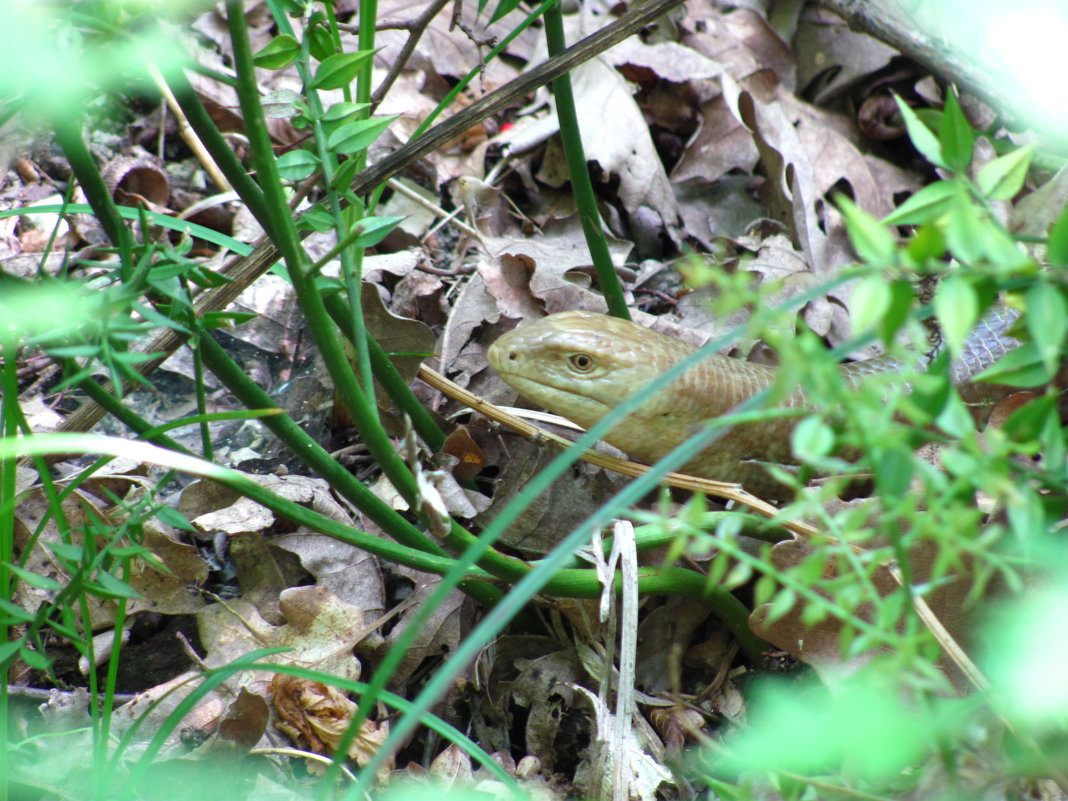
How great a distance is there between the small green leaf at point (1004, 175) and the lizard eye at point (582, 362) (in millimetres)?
1587

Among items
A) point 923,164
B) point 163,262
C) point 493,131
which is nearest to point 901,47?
point 923,164

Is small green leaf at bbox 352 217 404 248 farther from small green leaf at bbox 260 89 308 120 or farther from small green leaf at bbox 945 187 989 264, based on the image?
small green leaf at bbox 945 187 989 264

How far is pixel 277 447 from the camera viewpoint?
8.21 feet

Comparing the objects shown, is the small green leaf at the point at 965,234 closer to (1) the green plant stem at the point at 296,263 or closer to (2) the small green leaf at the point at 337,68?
(1) the green plant stem at the point at 296,263

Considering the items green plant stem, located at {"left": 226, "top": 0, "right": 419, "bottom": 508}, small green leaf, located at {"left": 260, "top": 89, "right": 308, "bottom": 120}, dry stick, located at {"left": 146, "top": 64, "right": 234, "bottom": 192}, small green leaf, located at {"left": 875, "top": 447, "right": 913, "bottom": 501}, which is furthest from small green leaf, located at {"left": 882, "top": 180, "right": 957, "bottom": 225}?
dry stick, located at {"left": 146, "top": 64, "right": 234, "bottom": 192}

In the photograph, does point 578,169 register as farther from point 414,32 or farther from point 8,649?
Answer: point 8,649

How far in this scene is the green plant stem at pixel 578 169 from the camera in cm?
216

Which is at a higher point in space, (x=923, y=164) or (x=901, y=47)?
(x=901, y=47)

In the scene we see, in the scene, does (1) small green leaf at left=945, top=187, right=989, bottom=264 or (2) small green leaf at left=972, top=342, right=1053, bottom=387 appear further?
(2) small green leaf at left=972, top=342, right=1053, bottom=387

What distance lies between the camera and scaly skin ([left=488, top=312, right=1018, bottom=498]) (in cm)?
243

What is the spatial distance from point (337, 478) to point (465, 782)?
0.71 metres

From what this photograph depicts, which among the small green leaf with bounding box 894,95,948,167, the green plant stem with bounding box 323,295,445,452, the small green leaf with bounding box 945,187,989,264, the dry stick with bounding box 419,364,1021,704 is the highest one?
the small green leaf with bounding box 894,95,948,167

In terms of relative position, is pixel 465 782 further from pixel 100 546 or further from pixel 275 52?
pixel 275 52

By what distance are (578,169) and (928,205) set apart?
1.55 metres
